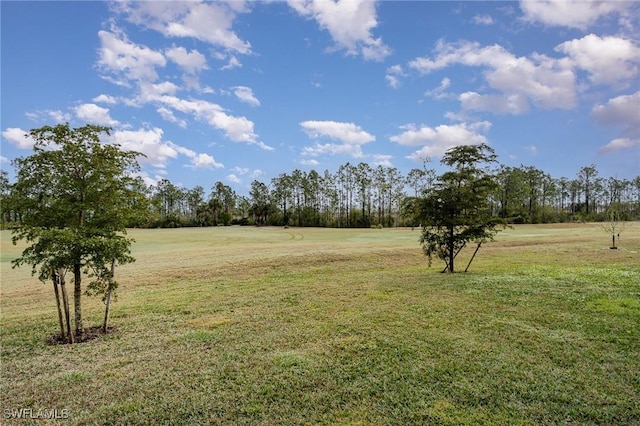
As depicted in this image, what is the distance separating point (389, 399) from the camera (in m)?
5.47

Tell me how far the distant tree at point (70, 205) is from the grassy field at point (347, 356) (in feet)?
7.05

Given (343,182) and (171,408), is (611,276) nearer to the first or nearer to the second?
(171,408)

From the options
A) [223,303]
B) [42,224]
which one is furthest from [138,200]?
[223,303]

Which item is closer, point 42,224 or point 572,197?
point 42,224

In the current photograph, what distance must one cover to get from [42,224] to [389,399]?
8.66m

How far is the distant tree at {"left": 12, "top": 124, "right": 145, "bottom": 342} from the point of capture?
8.01 metres

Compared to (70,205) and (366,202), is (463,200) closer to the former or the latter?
(70,205)

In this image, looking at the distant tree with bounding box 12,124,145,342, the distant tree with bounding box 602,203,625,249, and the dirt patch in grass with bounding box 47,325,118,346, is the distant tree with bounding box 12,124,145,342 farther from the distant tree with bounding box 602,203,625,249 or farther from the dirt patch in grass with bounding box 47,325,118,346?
the distant tree with bounding box 602,203,625,249

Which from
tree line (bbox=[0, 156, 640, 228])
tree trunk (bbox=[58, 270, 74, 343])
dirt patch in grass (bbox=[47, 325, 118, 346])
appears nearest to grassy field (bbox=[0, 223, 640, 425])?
dirt patch in grass (bbox=[47, 325, 118, 346])

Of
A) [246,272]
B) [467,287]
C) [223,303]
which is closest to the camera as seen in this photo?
[223,303]

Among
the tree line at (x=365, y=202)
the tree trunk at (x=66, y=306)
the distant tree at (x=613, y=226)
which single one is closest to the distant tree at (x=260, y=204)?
the tree line at (x=365, y=202)

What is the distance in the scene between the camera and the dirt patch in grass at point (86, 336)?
8734 millimetres

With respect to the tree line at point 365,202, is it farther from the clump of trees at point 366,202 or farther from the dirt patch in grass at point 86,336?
the dirt patch in grass at point 86,336

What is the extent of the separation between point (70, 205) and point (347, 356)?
23.8ft
